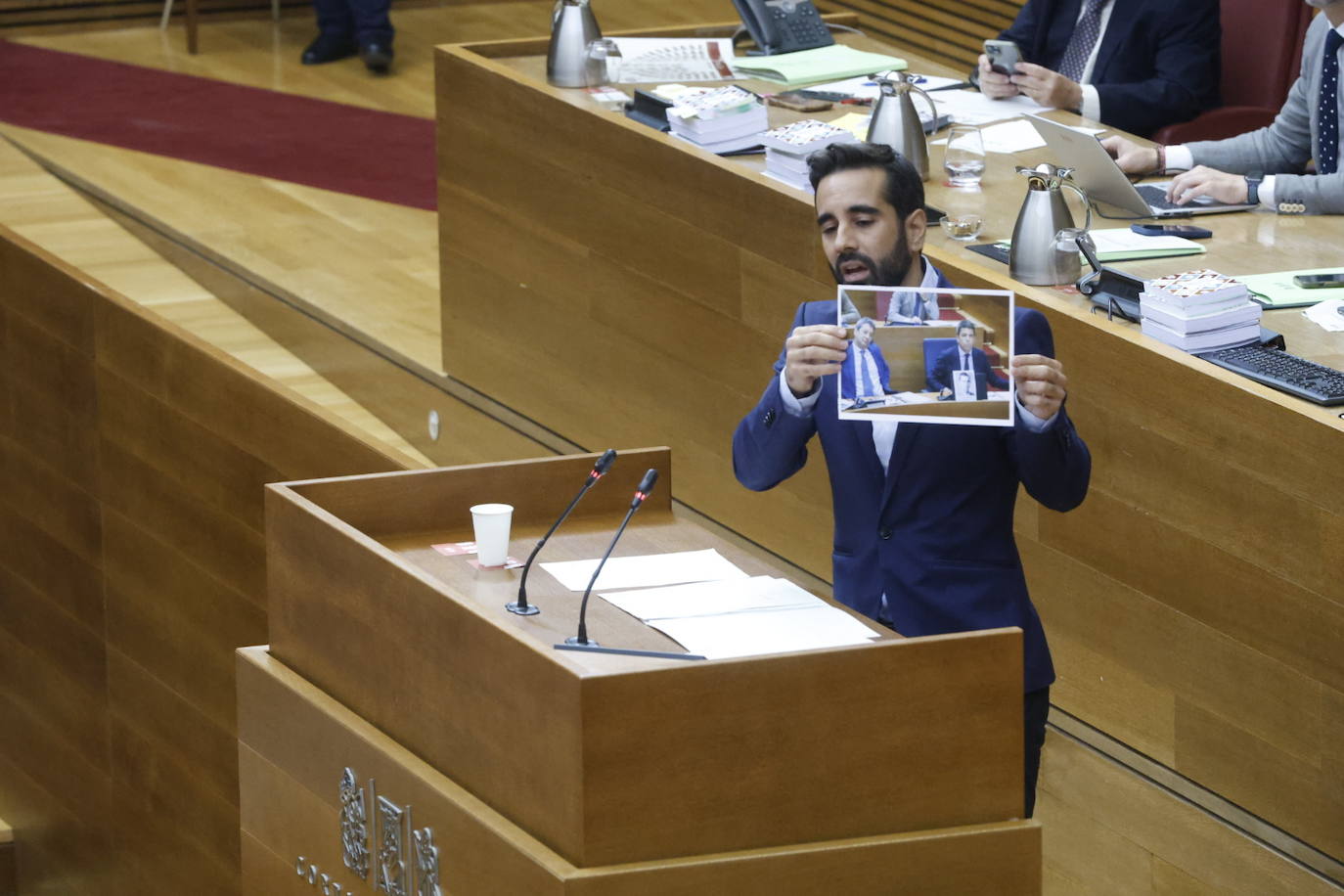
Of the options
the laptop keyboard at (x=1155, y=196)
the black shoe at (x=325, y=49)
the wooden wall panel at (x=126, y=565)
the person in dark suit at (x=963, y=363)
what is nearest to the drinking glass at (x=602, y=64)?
the wooden wall panel at (x=126, y=565)

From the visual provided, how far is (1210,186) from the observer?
346cm

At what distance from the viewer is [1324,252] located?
10.7ft

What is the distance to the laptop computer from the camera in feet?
11.2

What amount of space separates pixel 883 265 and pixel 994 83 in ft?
6.48

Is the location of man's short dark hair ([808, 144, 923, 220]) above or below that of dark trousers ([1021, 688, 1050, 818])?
above

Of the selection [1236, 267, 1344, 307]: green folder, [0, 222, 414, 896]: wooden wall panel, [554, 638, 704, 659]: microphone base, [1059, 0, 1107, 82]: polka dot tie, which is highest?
[1059, 0, 1107, 82]: polka dot tie

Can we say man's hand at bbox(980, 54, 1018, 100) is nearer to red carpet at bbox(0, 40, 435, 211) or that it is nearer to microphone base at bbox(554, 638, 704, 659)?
red carpet at bbox(0, 40, 435, 211)

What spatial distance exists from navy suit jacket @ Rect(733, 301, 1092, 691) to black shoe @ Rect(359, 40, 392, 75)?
4.93 meters

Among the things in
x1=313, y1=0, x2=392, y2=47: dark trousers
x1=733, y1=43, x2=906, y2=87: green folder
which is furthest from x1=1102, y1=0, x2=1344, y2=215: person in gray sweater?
x1=313, y1=0, x2=392, y2=47: dark trousers

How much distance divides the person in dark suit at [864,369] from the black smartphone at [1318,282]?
1.14 metres

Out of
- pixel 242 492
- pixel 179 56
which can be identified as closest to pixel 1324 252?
pixel 242 492

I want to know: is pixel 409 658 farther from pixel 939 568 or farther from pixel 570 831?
pixel 939 568

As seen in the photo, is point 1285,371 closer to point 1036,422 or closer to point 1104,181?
point 1036,422

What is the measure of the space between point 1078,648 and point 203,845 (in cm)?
295
